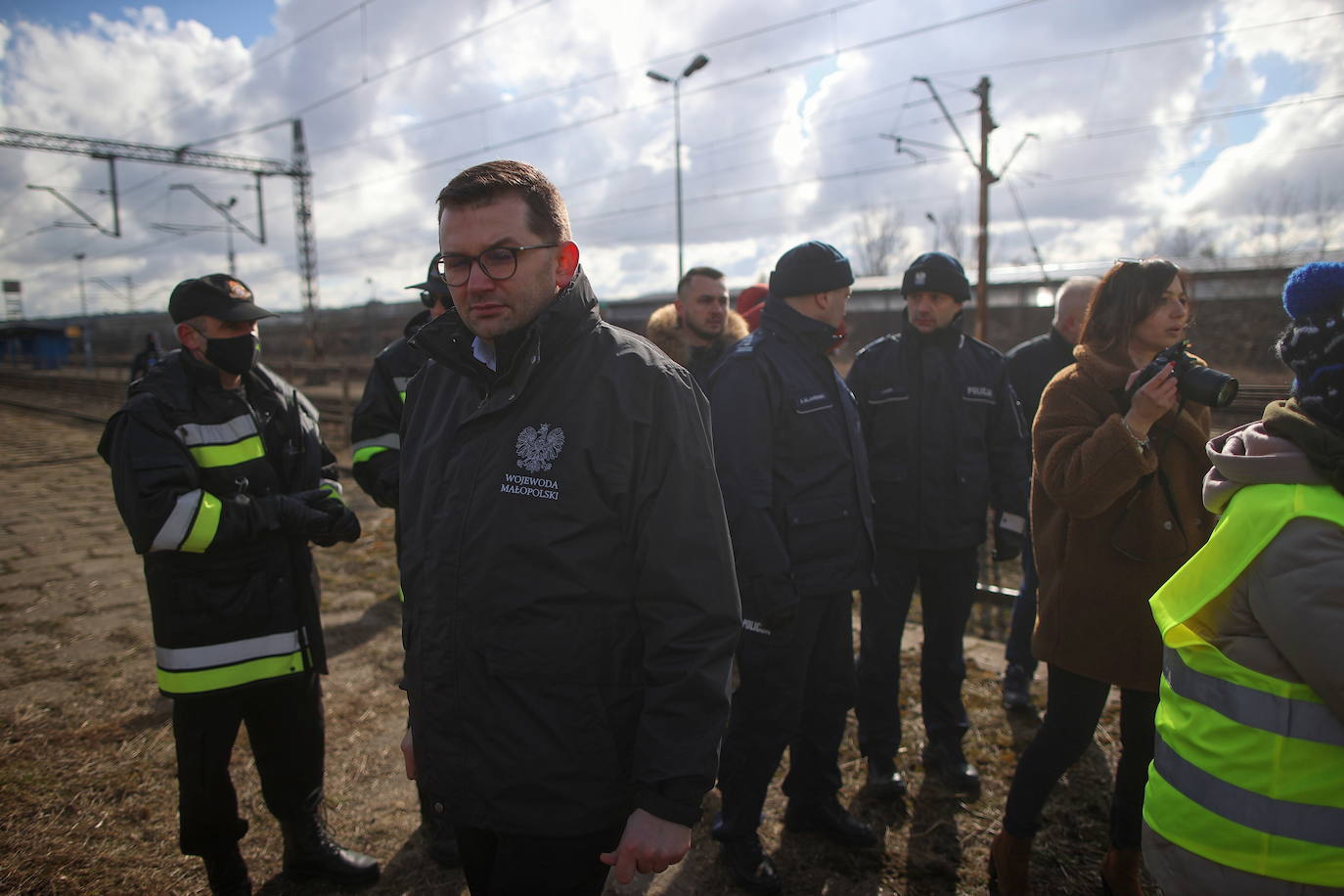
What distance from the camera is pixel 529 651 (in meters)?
Result: 1.45

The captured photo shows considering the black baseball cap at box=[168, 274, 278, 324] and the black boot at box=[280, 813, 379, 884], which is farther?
the black boot at box=[280, 813, 379, 884]

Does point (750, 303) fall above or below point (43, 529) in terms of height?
above

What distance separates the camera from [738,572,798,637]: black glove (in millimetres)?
2365

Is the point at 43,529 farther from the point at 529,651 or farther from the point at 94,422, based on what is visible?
the point at 94,422

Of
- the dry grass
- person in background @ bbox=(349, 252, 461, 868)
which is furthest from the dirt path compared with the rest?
person in background @ bbox=(349, 252, 461, 868)

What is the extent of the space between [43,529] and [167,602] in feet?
21.6

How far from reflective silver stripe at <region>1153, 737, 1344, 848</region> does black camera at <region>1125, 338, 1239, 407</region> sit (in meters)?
1.00

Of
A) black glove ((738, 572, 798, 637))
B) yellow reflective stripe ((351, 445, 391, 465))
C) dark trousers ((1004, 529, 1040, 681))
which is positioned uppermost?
yellow reflective stripe ((351, 445, 391, 465))

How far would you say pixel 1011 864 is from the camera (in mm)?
2398

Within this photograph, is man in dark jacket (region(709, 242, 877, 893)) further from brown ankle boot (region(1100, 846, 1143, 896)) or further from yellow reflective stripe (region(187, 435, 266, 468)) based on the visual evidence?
yellow reflective stripe (region(187, 435, 266, 468))

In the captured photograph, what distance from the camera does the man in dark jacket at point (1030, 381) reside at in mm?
3721

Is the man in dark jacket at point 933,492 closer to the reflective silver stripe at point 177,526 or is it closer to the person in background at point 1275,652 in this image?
the person in background at point 1275,652

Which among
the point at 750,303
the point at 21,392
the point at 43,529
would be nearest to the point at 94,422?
the point at 43,529

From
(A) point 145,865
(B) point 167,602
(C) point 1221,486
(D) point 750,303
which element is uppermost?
(D) point 750,303
